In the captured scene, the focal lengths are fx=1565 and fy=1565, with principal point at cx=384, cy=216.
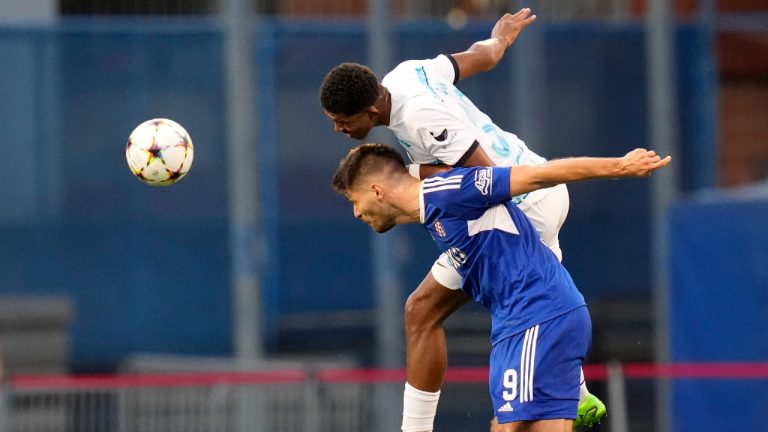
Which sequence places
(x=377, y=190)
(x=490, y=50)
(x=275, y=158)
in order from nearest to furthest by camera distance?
(x=377, y=190) < (x=490, y=50) < (x=275, y=158)

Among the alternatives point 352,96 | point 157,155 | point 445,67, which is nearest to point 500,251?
point 352,96

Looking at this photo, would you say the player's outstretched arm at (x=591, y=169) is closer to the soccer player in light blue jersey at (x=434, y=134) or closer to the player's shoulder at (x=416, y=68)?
the soccer player in light blue jersey at (x=434, y=134)

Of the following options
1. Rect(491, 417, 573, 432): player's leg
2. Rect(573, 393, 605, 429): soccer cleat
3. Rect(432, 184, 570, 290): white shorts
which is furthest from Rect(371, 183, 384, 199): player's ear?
Rect(573, 393, 605, 429): soccer cleat

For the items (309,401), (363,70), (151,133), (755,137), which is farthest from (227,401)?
(755,137)

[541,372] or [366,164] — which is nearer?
[541,372]

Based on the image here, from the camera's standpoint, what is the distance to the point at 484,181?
289 inches

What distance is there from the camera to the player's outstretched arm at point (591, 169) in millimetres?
6945

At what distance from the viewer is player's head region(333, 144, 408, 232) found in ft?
25.2

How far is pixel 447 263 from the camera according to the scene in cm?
830

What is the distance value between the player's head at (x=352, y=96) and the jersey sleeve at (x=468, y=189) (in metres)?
0.52

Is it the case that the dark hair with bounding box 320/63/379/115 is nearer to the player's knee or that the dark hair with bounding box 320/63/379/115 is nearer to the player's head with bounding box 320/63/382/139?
the player's head with bounding box 320/63/382/139

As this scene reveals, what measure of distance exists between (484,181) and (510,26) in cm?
197

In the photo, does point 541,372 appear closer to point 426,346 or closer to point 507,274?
point 507,274

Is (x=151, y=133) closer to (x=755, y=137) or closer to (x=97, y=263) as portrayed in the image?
(x=97, y=263)
